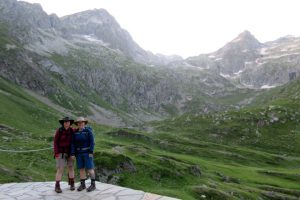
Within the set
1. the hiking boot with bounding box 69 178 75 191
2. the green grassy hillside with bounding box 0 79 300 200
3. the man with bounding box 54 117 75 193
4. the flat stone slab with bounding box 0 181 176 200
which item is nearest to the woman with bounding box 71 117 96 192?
the man with bounding box 54 117 75 193

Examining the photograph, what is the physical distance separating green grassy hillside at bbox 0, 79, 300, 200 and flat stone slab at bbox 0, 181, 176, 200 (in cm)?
898

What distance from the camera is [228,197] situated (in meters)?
45.2

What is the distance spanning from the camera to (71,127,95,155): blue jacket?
2542 cm

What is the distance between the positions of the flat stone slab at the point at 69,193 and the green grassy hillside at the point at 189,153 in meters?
8.98

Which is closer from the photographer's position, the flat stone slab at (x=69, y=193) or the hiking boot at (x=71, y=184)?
the flat stone slab at (x=69, y=193)

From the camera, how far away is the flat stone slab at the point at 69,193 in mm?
23922

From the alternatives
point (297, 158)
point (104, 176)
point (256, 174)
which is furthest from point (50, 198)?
point (297, 158)

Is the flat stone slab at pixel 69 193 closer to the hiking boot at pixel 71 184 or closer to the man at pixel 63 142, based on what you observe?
the hiking boot at pixel 71 184

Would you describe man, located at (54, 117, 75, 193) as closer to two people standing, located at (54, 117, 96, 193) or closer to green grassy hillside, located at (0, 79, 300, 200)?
two people standing, located at (54, 117, 96, 193)

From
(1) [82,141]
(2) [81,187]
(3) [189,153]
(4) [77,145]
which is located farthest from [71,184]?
(3) [189,153]

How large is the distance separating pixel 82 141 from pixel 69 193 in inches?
136

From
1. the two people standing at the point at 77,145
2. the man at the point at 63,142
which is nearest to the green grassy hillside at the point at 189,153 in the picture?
the two people standing at the point at 77,145

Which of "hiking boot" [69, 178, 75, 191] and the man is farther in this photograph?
"hiking boot" [69, 178, 75, 191]

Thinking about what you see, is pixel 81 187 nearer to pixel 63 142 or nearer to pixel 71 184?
pixel 71 184
